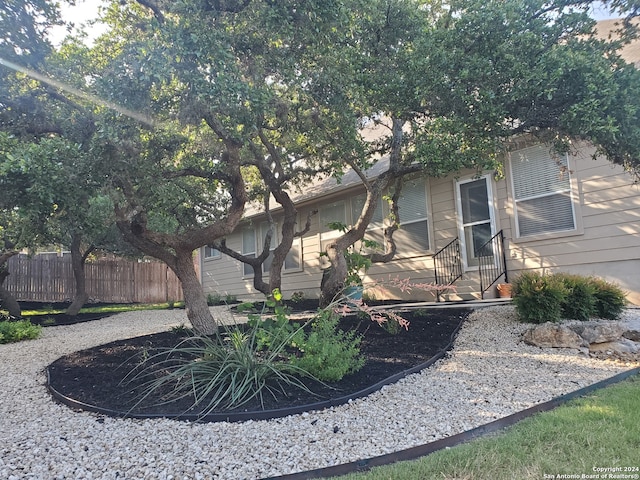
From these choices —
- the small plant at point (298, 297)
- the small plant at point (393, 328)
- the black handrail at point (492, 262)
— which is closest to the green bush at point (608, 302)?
the black handrail at point (492, 262)

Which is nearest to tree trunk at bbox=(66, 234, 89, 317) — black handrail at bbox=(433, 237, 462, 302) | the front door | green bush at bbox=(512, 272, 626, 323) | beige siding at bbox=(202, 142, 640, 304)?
beige siding at bbox=(202, 142, 640, 304)

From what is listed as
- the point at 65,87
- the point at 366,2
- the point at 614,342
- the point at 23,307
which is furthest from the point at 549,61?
the point at 23,307

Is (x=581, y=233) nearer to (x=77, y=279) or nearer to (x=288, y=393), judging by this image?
(x=288, y=393)

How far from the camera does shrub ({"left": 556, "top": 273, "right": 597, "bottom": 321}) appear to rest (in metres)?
5.82

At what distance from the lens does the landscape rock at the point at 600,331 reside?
518cm

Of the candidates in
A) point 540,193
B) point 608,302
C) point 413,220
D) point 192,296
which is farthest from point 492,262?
point 192,296

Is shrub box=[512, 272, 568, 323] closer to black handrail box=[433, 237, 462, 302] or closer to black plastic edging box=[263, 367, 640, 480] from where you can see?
black plastic edging box=[263, 367, 640, 480]

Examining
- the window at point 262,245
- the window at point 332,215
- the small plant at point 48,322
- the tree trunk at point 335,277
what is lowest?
the small plant at point 48,322

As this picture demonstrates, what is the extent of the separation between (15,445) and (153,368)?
1638 mm

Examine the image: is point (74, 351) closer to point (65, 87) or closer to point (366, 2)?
point (65, 87)

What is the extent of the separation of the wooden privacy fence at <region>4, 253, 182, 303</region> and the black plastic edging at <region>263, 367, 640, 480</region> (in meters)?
14.8

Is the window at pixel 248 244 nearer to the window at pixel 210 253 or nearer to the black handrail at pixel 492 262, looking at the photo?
the window at pixel 210 253

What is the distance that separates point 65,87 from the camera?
576 centimetres

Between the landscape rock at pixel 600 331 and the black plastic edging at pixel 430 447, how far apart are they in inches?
64.1
